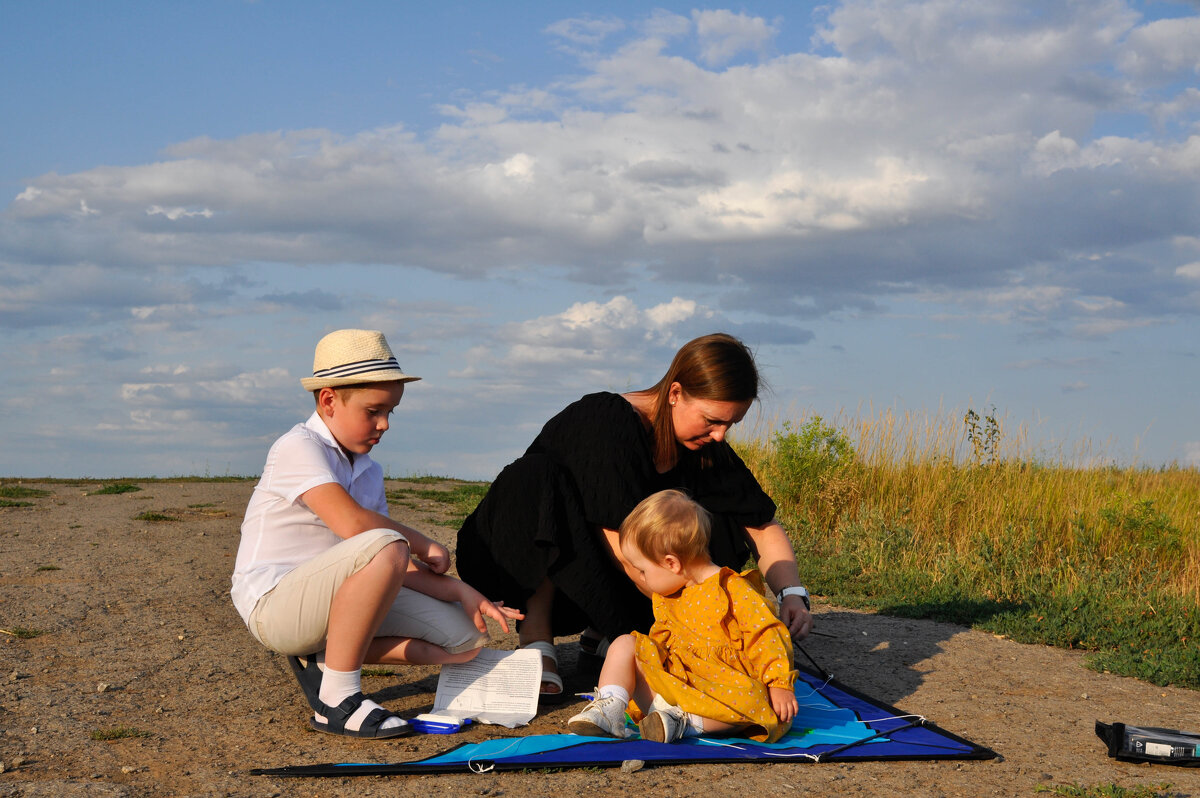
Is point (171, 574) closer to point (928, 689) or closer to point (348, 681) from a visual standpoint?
point (348, 681)

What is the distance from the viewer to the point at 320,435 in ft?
12.4

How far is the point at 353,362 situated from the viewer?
371 centimetres

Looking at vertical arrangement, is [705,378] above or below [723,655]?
above

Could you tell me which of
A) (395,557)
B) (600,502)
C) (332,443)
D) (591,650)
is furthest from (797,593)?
(332,443)

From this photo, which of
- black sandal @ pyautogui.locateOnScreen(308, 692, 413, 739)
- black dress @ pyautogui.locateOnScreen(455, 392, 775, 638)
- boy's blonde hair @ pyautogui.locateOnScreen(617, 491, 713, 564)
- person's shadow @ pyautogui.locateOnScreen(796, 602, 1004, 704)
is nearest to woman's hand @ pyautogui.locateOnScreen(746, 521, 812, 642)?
black dress @ pyautogui.locateOnScreen(455, 392, 775, 638)

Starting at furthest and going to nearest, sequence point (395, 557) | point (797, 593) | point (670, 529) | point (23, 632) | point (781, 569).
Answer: point (23, 632), point (781, 569), point (797, 593), point (670, 529), point (395, 557)

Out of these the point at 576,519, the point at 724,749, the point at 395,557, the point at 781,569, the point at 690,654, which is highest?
the point at 576,519

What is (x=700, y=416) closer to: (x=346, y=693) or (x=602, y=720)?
(x=602, y=720)

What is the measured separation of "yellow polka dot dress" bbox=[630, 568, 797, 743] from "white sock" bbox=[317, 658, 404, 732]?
102cm

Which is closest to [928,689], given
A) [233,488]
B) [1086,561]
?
[1086,561]

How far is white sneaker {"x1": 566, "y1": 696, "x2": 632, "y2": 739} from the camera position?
11.5 feet

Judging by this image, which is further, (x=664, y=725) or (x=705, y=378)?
(x=705, y=378)

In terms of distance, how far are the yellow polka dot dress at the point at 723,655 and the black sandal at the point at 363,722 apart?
0.93 meters

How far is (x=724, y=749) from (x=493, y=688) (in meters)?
0.99
